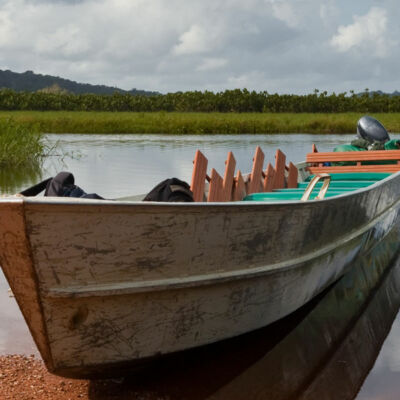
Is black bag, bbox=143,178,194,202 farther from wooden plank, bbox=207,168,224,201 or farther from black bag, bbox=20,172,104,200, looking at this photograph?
wooden plank, bbox=207,168,224,201

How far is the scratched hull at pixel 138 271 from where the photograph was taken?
3.26 meters

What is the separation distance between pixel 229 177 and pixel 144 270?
112 inches

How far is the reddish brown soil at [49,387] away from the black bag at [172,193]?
1.18 meters

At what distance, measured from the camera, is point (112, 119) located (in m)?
39.2

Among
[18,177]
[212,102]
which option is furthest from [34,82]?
[18,177]

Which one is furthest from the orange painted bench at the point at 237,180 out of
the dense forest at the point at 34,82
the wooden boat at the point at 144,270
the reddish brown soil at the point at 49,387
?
the dense forest at the point at 34,82

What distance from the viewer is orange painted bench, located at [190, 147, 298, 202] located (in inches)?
228

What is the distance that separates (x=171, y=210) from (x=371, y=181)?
4892 mm

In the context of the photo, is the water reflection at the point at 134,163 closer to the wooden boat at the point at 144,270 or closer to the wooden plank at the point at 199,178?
the wooden plank at the point at 199,178

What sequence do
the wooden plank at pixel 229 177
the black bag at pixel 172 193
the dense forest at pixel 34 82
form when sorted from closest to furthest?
the black bag at pixel 172 193
the wooden plank at pixel 229 177
the dense forest at pixel 34 82

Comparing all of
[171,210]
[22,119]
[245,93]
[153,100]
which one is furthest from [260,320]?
[153,100]

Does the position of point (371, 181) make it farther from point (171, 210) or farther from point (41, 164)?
point (41, 164)

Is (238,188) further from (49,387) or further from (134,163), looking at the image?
(134,163)

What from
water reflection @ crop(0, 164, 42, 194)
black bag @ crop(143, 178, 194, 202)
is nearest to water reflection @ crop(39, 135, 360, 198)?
water reflection @ crop(0, 164, 42, 194)
